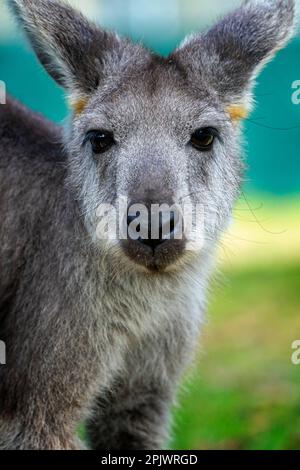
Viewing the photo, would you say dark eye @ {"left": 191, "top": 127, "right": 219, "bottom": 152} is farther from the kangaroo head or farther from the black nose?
the black nose

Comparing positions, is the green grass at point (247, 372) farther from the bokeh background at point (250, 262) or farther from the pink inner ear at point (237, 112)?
the pink inner ear at point (237, 112)

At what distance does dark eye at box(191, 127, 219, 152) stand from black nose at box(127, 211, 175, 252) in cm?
78

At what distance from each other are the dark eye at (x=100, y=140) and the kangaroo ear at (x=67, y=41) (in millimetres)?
386

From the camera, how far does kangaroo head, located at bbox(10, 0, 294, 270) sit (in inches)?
245

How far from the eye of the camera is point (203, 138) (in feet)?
21.3

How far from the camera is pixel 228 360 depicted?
→ 11008 millimetres

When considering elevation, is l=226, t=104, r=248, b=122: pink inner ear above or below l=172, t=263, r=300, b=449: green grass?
above

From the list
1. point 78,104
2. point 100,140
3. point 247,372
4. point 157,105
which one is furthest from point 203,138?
Answer: point 247,372

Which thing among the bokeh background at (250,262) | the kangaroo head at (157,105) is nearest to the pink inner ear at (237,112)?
the kangaroo head at (157,105)

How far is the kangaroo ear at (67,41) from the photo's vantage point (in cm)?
660

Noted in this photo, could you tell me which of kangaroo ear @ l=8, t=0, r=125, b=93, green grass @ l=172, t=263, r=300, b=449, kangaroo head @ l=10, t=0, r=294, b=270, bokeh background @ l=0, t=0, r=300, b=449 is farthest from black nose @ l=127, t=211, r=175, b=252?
bokeh background @ l=0, t=0, r=300, b=449

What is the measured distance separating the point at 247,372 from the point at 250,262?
13.0 ft
